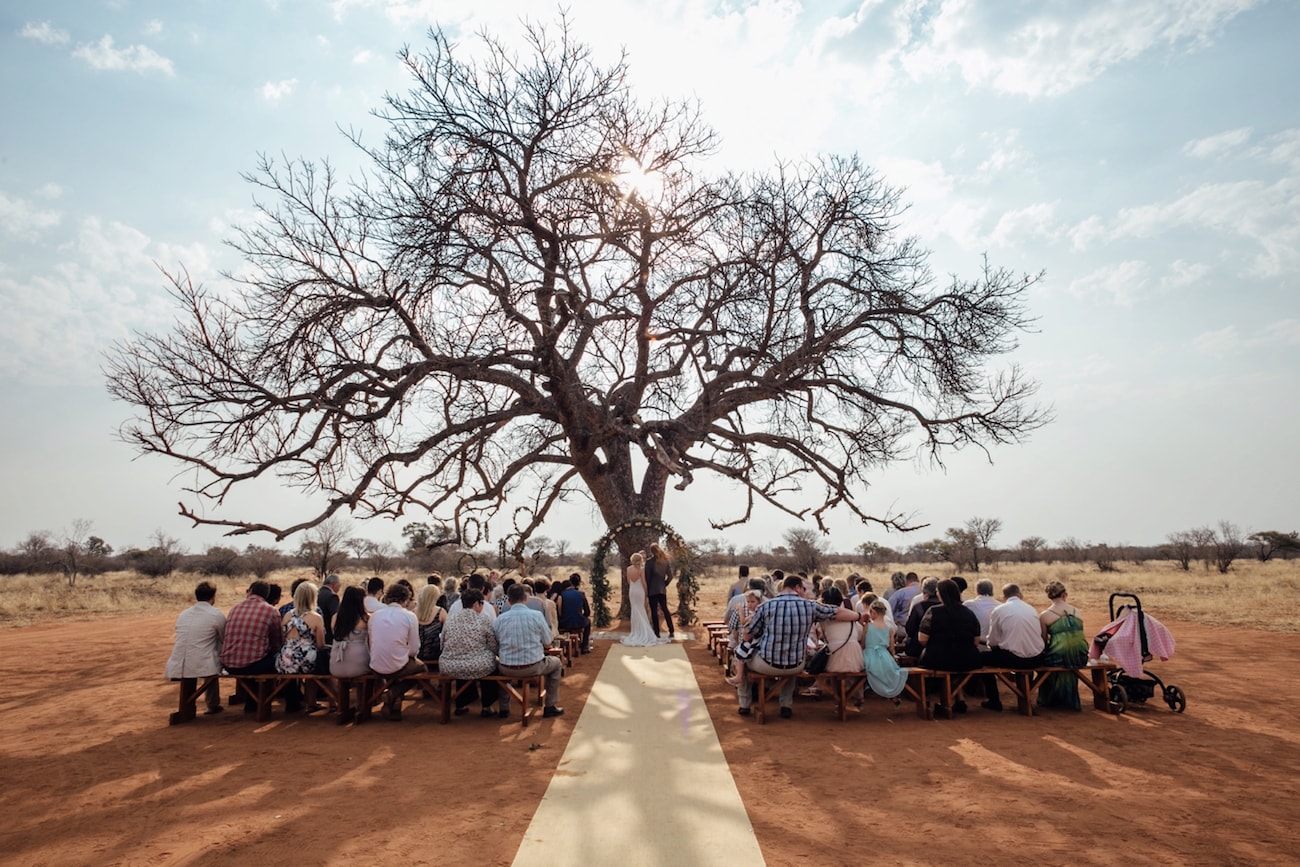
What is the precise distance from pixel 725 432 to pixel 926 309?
5.04m

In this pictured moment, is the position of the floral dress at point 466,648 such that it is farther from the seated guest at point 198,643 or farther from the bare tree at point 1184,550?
the bare tree at point 1184,550

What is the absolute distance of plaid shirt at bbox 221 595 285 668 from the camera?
26.1 ft

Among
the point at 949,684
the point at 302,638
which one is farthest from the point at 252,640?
the point at 949,684

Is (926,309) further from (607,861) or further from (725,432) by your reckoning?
(607,861)

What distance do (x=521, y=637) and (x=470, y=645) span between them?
0.56m

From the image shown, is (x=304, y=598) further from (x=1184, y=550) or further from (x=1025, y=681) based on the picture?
(x=1184, y=550)

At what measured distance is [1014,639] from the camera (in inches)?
311

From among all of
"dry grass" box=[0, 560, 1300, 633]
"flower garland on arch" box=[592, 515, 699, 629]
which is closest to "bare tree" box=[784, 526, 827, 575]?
"dry grass" box=[0, 560, 1300, 633]

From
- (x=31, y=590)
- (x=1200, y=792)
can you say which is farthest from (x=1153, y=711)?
(x=31, y=590)

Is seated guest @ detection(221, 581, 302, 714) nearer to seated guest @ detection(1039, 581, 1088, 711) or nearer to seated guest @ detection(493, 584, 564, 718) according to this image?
seated guest @ detection(493, 584, 564, 718)

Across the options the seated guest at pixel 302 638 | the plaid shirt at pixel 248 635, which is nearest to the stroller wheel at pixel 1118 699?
the seated guest at pixel 302 638

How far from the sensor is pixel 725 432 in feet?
53.9

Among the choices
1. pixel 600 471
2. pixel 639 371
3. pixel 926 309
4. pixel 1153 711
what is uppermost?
pixel 926 309

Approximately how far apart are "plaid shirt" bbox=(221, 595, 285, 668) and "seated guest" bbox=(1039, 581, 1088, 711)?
8665 millimetres
